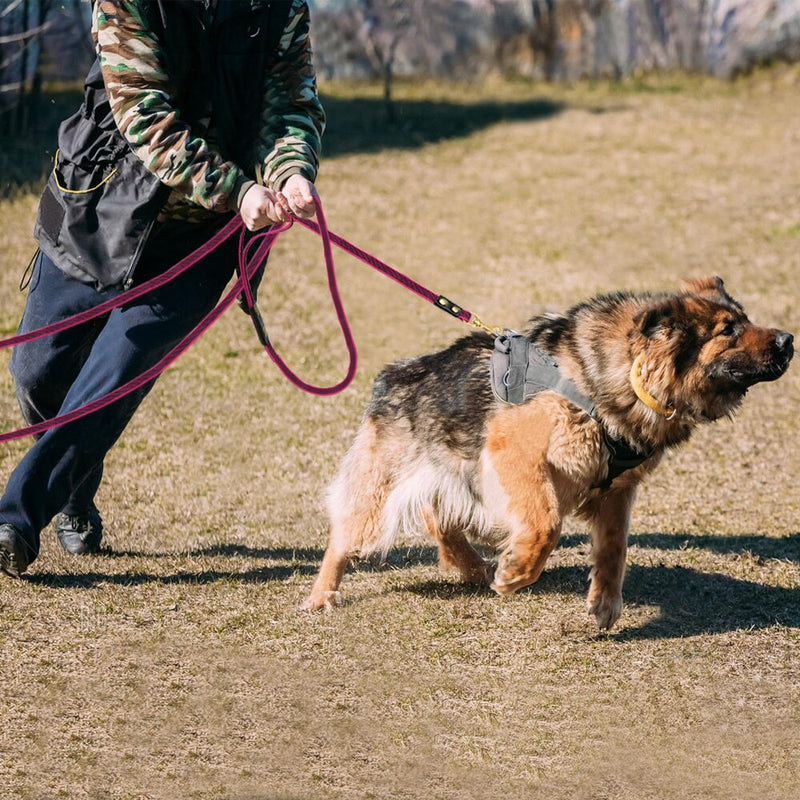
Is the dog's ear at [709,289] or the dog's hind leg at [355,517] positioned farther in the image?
the dog's hind leg at [355,517]

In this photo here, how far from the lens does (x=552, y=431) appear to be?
4.50 meters

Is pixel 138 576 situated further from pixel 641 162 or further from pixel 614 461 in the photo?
pixel 641 162

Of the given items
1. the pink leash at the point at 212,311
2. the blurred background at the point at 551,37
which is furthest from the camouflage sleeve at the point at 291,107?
the blurred background at the point at 551,37

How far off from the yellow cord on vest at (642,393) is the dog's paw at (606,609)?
2.71ft

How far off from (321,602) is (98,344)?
1439 mm

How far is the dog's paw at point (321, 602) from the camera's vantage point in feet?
16.2

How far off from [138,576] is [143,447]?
218 cm

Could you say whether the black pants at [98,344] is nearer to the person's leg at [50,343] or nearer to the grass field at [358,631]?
the person's leg at [50,343]

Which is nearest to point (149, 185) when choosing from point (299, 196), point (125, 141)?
point (125, 141)

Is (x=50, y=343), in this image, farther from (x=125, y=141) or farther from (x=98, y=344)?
(x=125, y=141)

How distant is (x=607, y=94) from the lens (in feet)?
62.2

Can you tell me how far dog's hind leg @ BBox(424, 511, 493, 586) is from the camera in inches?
204

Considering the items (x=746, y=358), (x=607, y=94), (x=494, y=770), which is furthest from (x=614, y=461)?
(x=607, y=94)

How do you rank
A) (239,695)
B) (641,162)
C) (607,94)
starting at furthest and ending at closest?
(607,94)
(641,162)
(239,695)
